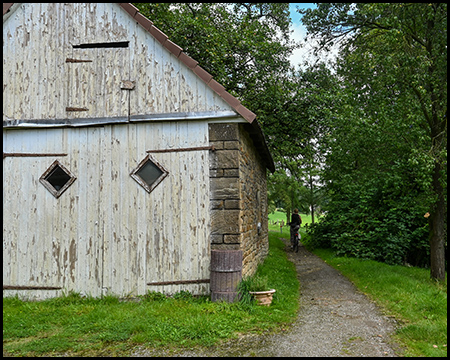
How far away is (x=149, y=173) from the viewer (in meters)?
6.48

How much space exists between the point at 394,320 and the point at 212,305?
2787 millimetres

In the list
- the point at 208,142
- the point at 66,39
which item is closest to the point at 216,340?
the point at 208,142

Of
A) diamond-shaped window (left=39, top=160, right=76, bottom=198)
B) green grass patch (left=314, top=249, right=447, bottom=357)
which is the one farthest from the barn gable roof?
green grass patch (left=314, top=249, right=447, bottom=357)

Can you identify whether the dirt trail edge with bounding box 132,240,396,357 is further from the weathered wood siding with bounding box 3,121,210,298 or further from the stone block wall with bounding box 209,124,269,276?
the weathered wood siding with bounding box 3,121,210,298

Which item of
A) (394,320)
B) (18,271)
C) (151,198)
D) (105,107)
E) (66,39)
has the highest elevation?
(66,39)

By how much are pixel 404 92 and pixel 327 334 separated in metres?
5.79

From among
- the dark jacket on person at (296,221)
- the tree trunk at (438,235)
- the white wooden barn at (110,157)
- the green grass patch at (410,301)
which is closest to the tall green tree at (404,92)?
the tree trunk at (438,235)

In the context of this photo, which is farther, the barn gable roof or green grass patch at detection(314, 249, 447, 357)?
the barn gable roof

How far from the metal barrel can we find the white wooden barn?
22cm

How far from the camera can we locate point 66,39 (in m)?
6.75

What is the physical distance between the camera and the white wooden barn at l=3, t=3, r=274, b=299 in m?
6.29

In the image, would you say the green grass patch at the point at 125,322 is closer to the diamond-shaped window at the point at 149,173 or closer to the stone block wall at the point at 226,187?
the stone block wall at the point at 226,187

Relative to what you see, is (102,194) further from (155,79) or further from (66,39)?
(66,39)

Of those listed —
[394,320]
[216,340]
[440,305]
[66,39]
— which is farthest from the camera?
[66,39]
